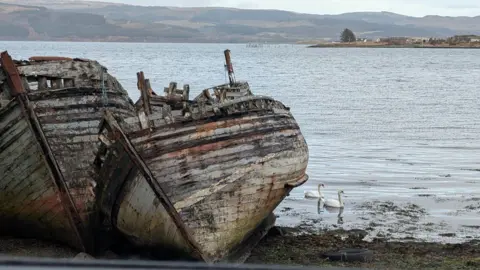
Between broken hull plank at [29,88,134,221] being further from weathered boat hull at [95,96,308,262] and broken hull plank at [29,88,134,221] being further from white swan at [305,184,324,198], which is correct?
white swan at [305,184,324,198]

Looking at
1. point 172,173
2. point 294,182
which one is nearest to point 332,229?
point 294,182

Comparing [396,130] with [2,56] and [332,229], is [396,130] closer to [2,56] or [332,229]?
[332,229]

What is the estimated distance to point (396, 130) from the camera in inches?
1320

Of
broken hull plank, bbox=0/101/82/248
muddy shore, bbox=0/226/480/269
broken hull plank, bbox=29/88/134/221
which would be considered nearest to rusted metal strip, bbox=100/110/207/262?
broken hull plank, bbox=29/88/134/221

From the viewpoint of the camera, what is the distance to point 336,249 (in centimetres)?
1305

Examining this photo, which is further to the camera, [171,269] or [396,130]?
[396,130]

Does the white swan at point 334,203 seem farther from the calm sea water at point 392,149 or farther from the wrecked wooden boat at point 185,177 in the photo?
the wrecked wooden boat at point 185,177

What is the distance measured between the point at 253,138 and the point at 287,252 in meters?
2.12

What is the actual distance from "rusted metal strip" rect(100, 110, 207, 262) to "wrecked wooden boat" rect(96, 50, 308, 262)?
12 mm

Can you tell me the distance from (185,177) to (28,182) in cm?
243

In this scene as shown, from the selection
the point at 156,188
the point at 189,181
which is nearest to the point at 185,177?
the point at 189,181

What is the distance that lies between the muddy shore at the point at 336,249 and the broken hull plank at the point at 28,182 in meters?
0.35

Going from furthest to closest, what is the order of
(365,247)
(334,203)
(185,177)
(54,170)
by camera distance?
(334,203), (365,247), (54,170), (185,177)

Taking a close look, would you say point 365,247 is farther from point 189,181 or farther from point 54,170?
point 54,170
